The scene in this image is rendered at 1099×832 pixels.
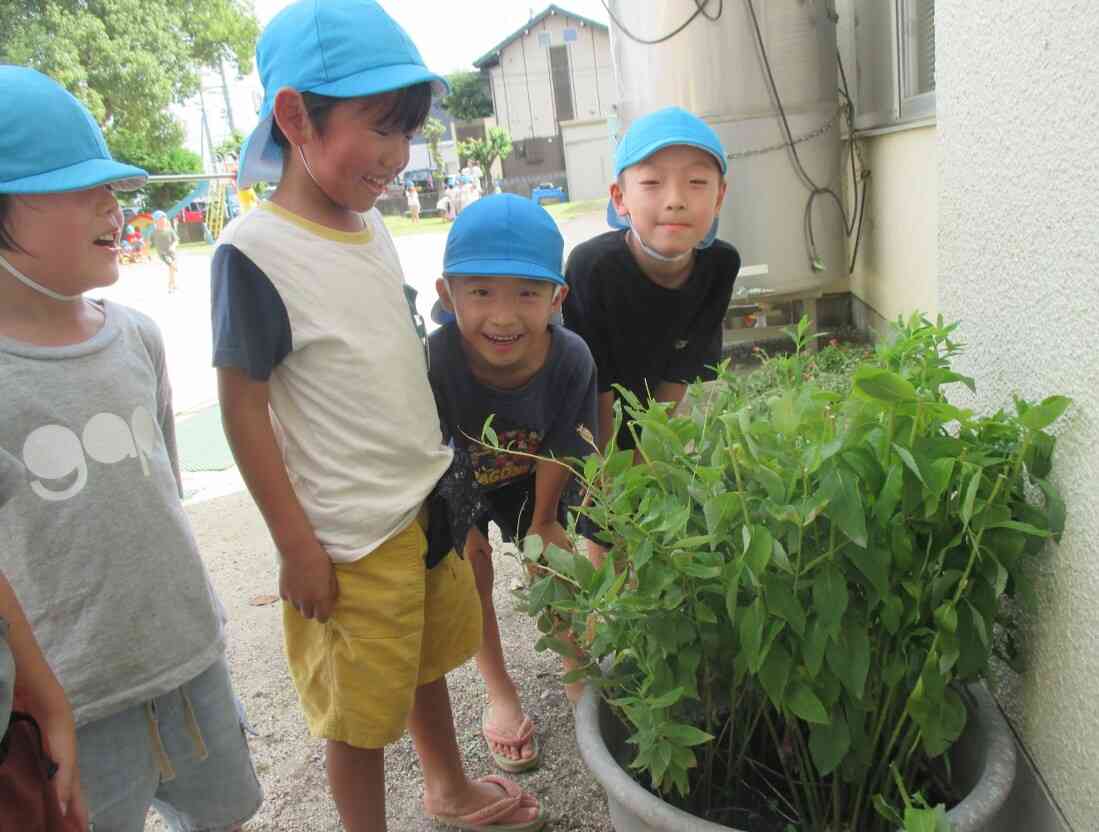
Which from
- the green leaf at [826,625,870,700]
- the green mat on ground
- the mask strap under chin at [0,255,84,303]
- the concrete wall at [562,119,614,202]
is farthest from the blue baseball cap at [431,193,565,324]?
the concrete wall at [562,119,614,202]

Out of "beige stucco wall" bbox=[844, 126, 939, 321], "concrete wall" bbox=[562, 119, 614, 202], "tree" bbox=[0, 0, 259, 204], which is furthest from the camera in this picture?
"concrete wall" bbox=[562, 119, 614, 202]

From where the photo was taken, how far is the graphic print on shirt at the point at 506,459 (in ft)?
6.20

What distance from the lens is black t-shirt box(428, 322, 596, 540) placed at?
1833mm

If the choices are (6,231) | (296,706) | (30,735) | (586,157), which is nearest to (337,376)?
(6,231)

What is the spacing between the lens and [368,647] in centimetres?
156

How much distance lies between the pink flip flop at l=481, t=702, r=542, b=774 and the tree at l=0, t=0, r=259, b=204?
2413cm

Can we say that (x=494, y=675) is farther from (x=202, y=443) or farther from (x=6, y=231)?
(x=202, y=443)

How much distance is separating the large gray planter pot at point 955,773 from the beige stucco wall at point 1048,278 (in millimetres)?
76

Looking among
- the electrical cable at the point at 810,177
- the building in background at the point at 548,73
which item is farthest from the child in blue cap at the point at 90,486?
the building in background at the point at 548,73

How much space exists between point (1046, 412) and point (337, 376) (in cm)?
106

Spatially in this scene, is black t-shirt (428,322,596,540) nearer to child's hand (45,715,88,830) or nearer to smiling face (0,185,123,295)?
smiling face (0,185,123,295)

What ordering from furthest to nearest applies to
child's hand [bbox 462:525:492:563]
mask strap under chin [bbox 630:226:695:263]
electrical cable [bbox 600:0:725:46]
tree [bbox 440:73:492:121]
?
tree [bbox 440:73:492:121] → electrical cable [bbox 600:0:725:46] → mask strap under chin [bbox 630:226:695:263] → child's hand [bbox 462:525:492:563]

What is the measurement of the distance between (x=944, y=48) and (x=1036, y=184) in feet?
1.80

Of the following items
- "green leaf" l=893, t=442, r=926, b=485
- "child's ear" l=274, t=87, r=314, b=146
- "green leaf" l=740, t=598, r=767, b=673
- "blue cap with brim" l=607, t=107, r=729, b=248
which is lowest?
"green leaf" l=740, t=598, r=767, b=673
